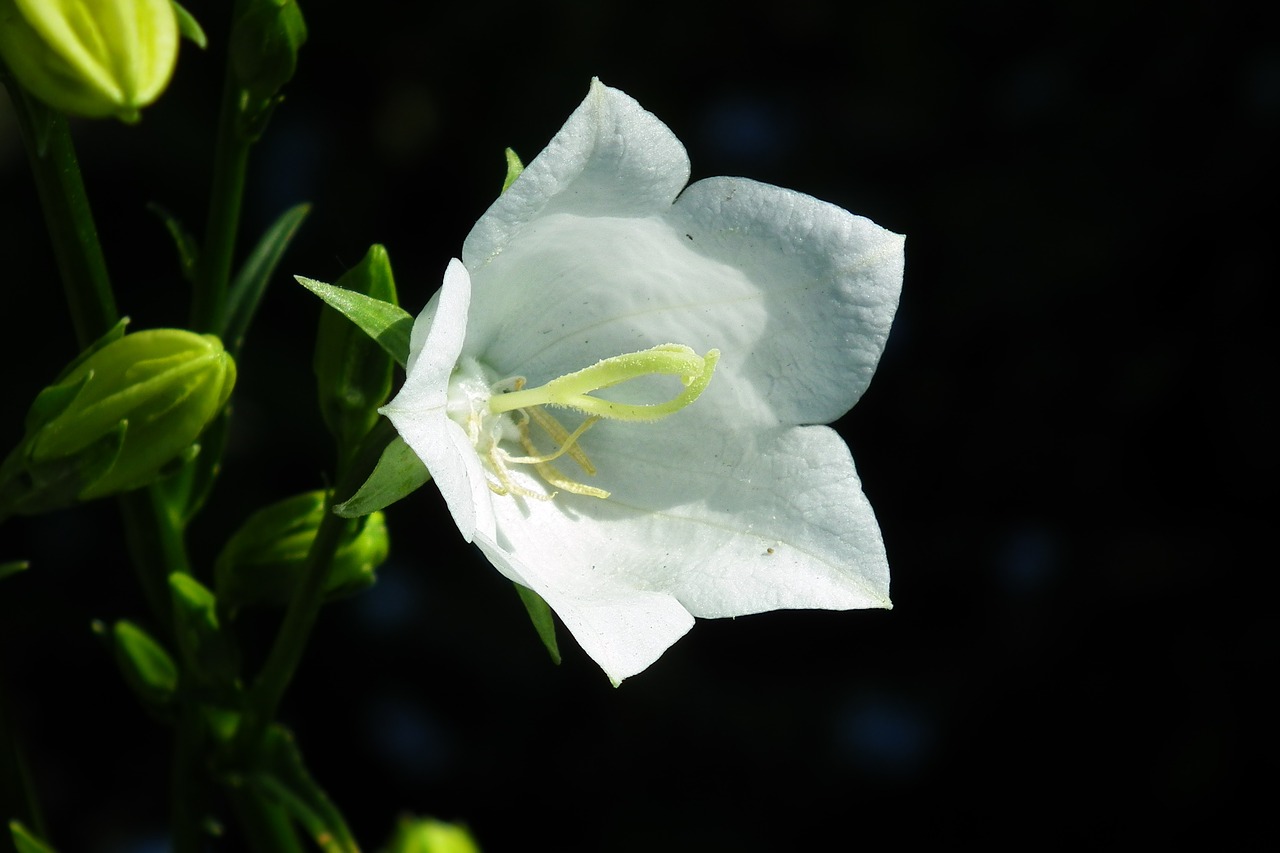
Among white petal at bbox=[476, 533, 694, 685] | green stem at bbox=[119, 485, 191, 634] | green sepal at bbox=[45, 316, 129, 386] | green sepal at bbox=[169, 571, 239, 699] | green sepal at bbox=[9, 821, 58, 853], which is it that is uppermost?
green sepal at bbox=[45, 316, 129, 386]

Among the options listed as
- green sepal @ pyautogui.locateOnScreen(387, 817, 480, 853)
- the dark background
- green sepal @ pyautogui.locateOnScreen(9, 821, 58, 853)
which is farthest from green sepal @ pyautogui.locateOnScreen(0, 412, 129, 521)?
the dark background

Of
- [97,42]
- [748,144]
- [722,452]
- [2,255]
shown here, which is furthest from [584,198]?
[2,255]

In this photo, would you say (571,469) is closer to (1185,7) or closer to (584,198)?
(584,198)

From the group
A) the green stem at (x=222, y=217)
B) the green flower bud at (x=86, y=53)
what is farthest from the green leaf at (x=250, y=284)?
the green flower bud at (x=86, y=53)

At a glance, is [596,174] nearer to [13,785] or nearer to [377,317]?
[377,317]

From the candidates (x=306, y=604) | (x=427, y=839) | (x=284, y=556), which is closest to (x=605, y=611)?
(x=306, y=604)

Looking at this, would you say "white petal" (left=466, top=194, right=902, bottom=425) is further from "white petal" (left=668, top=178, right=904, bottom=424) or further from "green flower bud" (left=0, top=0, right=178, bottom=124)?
"green flower bud" (left=0, top=0, right=178, bottom=124)
